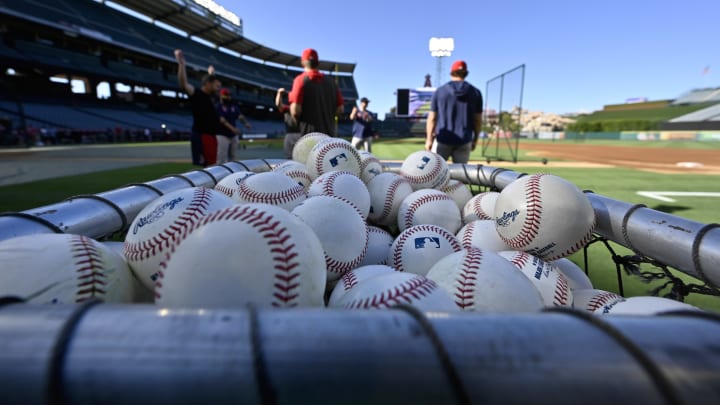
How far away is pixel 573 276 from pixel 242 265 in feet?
5.78

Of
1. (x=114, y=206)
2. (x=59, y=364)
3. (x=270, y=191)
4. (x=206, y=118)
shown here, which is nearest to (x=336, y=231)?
(x=270, y=191)

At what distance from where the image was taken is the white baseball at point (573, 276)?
187 centimetres

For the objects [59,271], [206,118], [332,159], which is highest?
[206,118]

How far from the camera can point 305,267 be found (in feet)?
3.54

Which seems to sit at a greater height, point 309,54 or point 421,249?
point 309,54

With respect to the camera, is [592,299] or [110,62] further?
[110,62]

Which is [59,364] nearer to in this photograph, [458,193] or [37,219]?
[37,219]

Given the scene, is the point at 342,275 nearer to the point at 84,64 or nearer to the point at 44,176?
the point at 44,176

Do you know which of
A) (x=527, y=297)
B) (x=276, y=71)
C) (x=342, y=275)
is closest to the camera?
(x=527, y=297)

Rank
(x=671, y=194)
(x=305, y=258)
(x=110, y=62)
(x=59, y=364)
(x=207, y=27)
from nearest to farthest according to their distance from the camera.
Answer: (x=59, y=364) < (x=305, y=258) < (x=671, y=194) < (x=110, y=62) < (x=207, y=27)

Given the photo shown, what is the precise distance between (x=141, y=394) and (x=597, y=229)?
6.79ft

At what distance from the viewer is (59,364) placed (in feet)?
1.41

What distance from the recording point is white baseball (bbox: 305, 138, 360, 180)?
3.04m

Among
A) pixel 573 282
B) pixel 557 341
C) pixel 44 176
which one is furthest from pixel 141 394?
pixel 44 176
